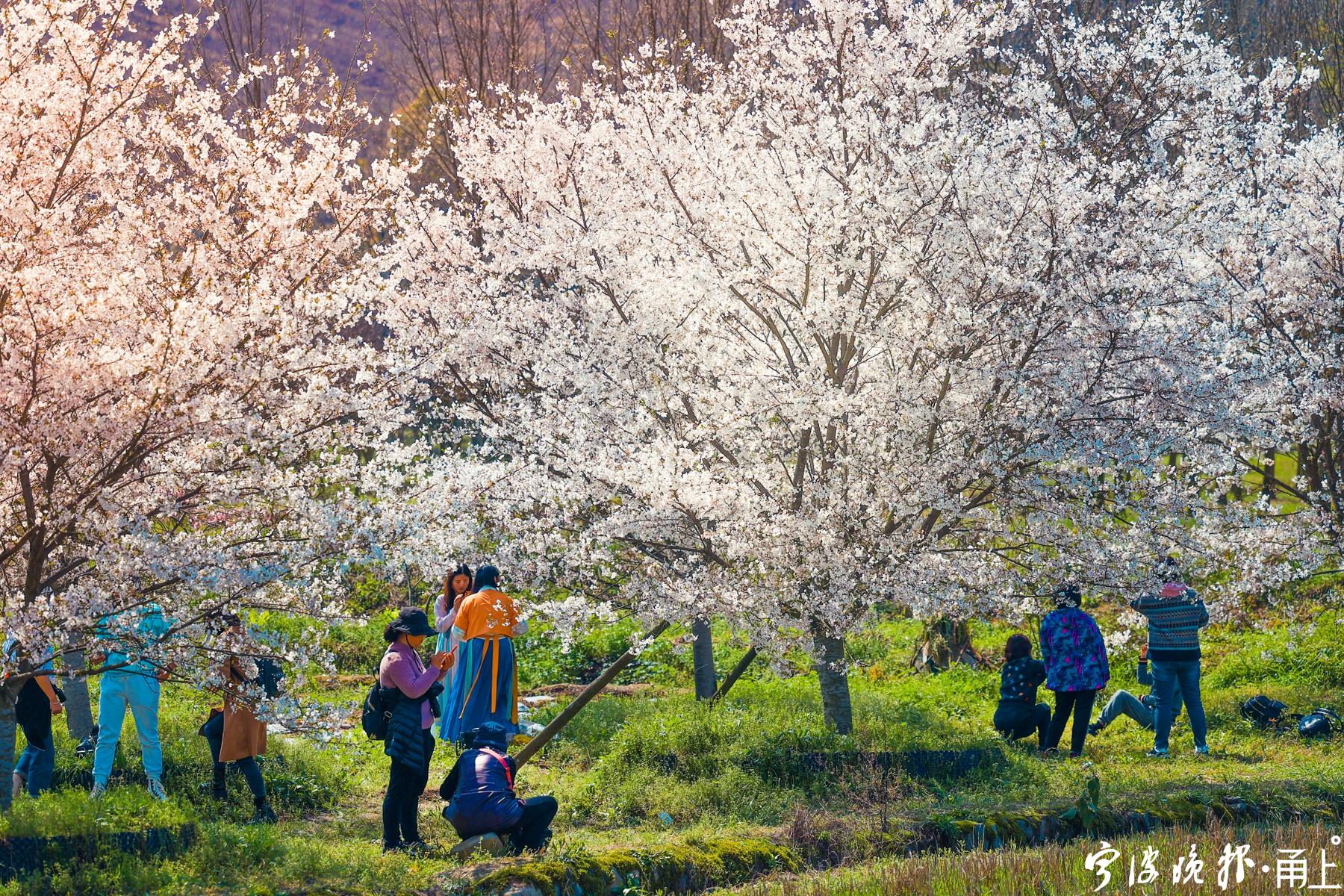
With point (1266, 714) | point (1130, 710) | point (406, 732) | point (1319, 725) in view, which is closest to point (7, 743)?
point (406, 732)

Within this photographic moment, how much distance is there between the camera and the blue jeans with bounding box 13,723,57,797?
8258 mm

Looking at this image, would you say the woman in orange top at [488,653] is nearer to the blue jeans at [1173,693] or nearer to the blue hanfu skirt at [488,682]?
the blue hanfu skirt at [488,682]

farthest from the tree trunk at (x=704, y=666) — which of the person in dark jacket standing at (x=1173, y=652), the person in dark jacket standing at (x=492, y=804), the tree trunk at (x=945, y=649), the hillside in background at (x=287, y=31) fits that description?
the hillside in background at (x=287, y=31)

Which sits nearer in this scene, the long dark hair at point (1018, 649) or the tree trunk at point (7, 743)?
the tree trunk at point (7, 743)

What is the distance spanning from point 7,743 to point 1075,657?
787 cm

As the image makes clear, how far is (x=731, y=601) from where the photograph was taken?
892 cm

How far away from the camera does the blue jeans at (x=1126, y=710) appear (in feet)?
36.4

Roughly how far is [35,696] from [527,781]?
3.52 m

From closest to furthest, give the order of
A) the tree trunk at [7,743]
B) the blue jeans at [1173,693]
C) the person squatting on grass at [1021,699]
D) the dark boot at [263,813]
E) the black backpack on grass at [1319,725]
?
the tree trunk at [7,743] < the dark boot at [263,813] < the person squatting on grass at [1021,699] < the blue jeans at [1173,693] < the black backpack on grass at [1319,725]

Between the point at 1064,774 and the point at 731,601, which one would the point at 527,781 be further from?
the point at 1064,774

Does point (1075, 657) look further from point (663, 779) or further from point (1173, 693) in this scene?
point (663, 779)

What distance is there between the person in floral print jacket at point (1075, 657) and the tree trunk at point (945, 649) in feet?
13.3

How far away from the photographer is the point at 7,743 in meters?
7.18

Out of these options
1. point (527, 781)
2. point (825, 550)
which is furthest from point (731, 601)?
point (527, 781)
